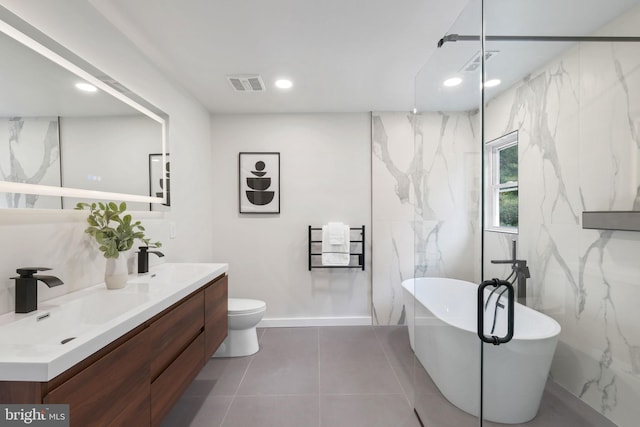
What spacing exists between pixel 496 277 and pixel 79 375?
154 centimetres

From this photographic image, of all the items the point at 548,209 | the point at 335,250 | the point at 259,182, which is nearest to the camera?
the point at 548,209

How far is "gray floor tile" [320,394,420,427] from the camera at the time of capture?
169 cm

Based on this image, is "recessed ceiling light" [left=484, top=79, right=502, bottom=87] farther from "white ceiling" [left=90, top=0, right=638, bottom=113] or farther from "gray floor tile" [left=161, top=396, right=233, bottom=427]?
"gray floor tile" [left=161, top=396, right=233, bottom=427]

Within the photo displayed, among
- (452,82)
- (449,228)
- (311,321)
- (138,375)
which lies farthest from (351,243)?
(138,375)

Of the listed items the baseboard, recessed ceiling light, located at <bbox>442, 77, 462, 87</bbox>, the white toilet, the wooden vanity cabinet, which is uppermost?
recessed ceiling light, located at <bbox>442, 77, 462, 87</bbox>

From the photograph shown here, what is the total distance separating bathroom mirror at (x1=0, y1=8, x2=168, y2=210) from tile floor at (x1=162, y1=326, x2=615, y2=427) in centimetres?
140

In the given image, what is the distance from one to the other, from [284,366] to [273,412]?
1.71 ft

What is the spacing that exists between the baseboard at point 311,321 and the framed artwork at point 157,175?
5.50 feet

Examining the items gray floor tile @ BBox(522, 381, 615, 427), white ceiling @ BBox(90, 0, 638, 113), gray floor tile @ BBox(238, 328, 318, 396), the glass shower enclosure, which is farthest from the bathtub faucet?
gray floor tile @ BBox(238, 328, 318, 396)

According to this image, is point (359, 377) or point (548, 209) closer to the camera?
point (548, 209)

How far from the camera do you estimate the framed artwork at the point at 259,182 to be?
123 inches

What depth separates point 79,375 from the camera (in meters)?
0.82

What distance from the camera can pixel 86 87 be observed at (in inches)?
59.0

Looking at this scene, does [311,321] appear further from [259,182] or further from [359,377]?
[259,182]
